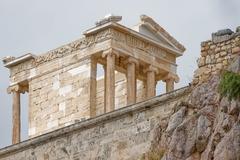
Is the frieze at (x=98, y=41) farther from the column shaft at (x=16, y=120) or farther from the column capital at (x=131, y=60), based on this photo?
the column shaft at (x=16, y=120)

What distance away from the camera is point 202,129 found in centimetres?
2889

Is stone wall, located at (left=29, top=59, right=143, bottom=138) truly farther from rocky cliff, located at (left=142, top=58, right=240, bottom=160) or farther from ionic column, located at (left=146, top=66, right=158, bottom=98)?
rocky cliff, located at (left=142, top=58, right=240, bottom=160)

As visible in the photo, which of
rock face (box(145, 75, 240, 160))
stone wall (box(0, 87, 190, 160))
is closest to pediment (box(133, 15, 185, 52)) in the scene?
stone wall (box(0, 87, 190, 160))

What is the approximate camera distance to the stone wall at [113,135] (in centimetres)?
3247

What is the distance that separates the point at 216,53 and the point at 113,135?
14.7 ft

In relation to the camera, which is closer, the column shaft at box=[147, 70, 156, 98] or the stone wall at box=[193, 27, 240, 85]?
the stone wall at box=[193, 27, 240, 85]

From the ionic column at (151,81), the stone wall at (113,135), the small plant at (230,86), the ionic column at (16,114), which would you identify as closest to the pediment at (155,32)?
the ionic column at (151,81)

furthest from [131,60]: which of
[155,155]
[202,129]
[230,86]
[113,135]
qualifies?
[230,86]

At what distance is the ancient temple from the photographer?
4734 centimetres

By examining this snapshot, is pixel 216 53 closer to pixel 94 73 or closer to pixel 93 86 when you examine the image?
pixel 93 86

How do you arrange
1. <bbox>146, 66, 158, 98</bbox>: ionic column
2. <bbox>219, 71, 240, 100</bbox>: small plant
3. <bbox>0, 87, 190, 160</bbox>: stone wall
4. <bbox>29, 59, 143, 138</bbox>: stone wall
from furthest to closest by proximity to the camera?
1. <bbox>146, 66, 158, 98</bbox>: ionic column
2. <bbox>29, 59, 143, 138</bbox>: stone wall
3. <bbox>0, 87, 190, 160</bbox>: stone wall
4. <bbox>219, 71, 240, 100</bbox>: small plant

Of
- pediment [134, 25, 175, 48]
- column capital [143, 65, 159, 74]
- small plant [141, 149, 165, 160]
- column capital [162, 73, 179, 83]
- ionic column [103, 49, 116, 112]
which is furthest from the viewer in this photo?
column capital [162, 73, 179, 83]

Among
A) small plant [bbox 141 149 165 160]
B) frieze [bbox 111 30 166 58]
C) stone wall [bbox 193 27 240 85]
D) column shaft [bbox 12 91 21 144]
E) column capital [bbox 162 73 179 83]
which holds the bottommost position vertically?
small plant [bbox 141 149 165 160]

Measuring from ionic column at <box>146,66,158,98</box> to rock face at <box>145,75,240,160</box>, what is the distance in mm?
18262
